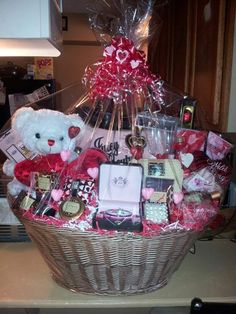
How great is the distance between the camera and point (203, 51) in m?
1.50

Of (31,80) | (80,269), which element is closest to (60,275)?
(80,269)

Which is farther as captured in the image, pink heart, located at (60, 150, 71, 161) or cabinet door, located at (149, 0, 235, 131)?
cabinet door, located at (149, 0, 235, 131)

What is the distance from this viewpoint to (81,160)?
0.74 meters

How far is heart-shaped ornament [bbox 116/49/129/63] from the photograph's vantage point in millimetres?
777

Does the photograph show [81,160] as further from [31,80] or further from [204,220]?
[31,80]

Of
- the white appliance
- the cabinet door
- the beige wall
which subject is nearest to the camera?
the white appliance

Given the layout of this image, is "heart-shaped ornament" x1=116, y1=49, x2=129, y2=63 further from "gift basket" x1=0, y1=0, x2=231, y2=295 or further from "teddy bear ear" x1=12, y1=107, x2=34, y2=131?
"teddy bear ear" x1=12, y1=107, x2=34, y2=131

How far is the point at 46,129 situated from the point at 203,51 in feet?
3.07

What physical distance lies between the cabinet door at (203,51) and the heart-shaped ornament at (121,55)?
252 millimetres

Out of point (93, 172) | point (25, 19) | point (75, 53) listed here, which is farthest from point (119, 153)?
point (75, 53)

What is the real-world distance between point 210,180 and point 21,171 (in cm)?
43

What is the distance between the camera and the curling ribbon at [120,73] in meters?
0.78

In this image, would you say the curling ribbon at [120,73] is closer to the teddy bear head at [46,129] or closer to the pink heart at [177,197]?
the teddy bear head at [46,129]

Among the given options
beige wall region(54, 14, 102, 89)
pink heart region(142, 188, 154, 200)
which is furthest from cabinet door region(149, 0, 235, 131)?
beige wall region(54, 14, 102, 89)
